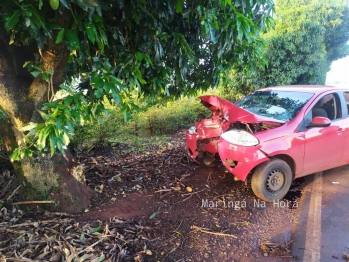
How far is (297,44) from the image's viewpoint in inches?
376

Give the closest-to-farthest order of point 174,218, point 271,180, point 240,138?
1. point 174,218
2. point 240,138
3. point 271,180

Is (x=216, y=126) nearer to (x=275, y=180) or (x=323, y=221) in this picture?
(x=275, y=180)

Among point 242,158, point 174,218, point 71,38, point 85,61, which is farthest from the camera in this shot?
point 242,158

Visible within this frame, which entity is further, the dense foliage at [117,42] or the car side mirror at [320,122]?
the car side mirror at [320,122]

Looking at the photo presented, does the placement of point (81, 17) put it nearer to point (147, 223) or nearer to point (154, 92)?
point (154, 92)

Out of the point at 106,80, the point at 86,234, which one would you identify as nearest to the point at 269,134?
the point at 106,80

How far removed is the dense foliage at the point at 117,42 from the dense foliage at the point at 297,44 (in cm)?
580

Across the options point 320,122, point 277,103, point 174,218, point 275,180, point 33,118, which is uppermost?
point 33,118

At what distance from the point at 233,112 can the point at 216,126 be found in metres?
0.61

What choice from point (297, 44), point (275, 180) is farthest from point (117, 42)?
point (297, 44)

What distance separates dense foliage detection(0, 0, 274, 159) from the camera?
7.47 feet

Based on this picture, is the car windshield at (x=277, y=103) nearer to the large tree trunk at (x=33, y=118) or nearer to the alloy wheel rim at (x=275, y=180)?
the alloy wheel rim at (x=275, y=180)

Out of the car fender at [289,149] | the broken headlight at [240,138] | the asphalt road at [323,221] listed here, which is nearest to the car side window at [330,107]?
the car fender at [289,149]

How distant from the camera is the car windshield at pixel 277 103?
13.6ft
